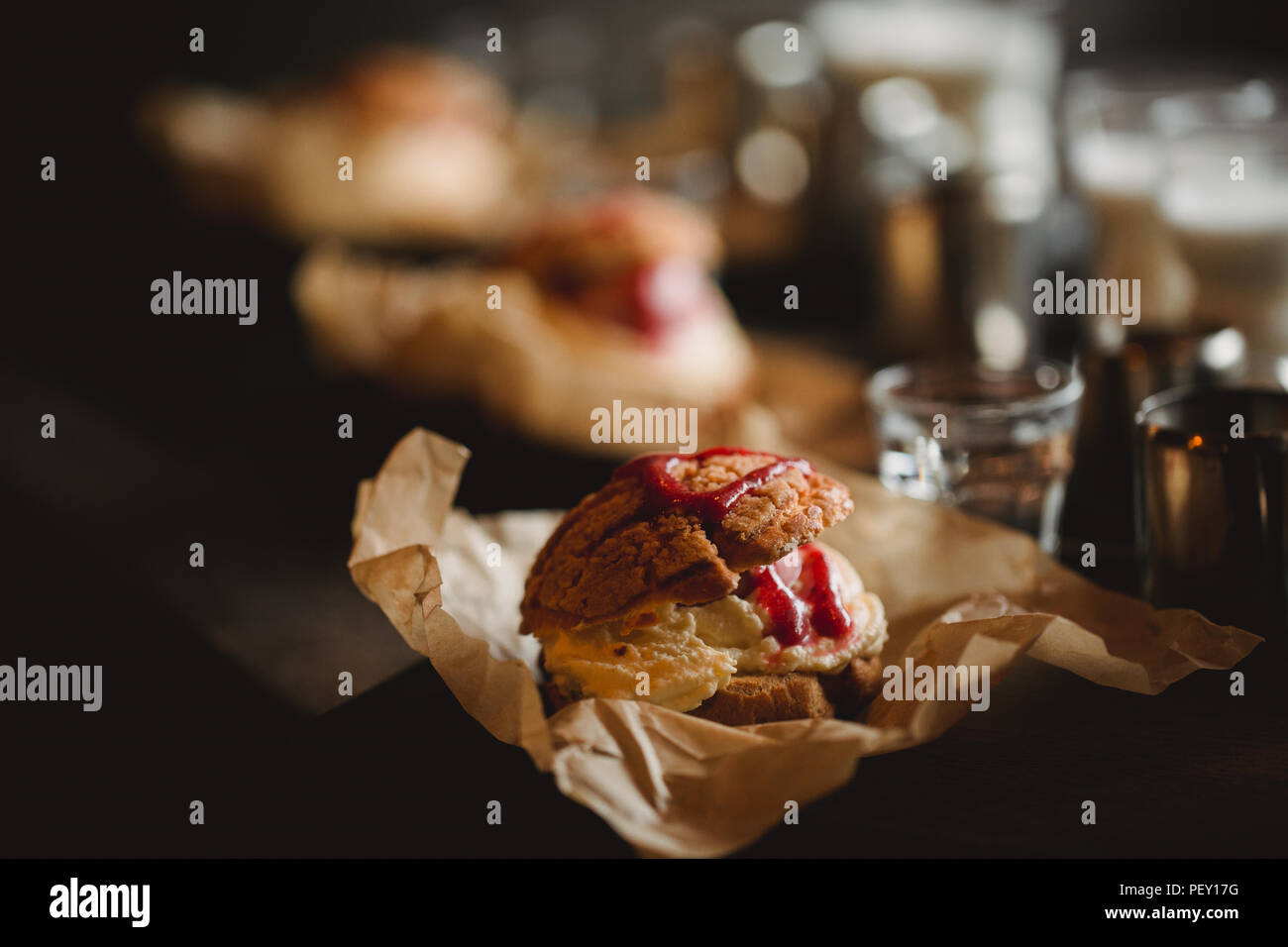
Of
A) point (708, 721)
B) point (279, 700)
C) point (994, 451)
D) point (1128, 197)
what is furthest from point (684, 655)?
point (1128, 197)

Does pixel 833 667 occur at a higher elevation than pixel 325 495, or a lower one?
lower

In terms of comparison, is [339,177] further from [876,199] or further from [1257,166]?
[1257,166]

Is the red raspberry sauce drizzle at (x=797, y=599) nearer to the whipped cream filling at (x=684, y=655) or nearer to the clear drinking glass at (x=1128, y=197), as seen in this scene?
the whipped cream filling at (x=684, y=655)

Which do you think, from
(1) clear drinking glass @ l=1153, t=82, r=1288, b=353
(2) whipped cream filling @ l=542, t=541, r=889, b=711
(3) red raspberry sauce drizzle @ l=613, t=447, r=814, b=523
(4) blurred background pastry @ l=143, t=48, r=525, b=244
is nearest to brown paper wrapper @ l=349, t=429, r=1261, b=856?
(2) whipped cream filling @ l=542, t=541, r=889, b=711

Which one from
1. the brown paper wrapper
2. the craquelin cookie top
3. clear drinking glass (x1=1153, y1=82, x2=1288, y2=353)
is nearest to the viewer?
the brown paper wrapper

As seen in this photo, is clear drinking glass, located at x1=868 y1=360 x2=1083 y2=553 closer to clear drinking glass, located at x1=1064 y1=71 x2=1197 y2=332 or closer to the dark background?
the dark background
